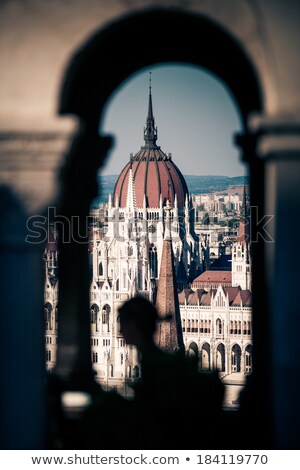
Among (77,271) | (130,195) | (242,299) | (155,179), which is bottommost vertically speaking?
(77,271)

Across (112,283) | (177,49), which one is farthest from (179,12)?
(112,283)

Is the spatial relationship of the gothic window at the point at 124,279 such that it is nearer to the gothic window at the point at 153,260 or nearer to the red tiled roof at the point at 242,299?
the gothic window at the point at 153,260

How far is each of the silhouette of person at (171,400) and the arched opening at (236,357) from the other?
82.0 m

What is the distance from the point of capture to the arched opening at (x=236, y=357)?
8612 centimetres

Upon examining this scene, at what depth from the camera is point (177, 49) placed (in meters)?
5.27

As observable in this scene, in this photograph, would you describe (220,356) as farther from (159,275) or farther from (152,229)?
(152,229)

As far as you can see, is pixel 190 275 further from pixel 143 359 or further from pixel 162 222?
pixel 143 359

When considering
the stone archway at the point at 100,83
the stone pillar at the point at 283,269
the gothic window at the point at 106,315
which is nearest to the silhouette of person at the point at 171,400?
the stone pillar at the point at 283,269

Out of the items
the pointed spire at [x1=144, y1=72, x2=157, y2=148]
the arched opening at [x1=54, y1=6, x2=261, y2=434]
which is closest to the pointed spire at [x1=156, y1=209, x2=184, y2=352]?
the pointed spire at [x1=144, y1=72, x2=157, y2=148]

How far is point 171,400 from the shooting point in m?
4.30

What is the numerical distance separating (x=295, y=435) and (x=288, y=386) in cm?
17

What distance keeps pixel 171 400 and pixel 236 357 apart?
271 ft

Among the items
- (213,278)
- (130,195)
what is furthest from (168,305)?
(130,195)

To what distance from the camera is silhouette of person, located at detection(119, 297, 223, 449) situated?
169 inches
